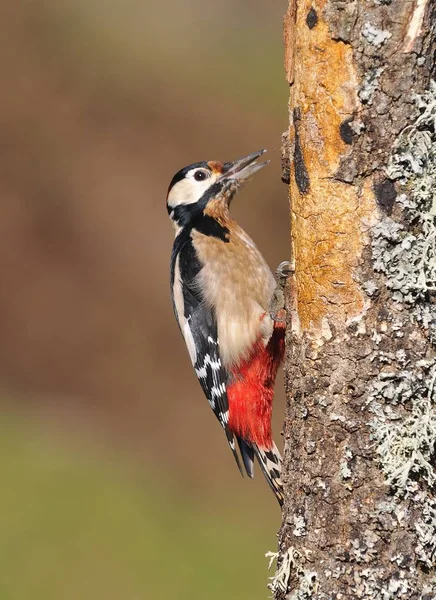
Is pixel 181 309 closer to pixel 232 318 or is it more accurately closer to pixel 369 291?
pixel 232 318

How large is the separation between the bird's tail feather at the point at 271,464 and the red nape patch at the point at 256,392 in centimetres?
3

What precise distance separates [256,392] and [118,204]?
6034 millimetres

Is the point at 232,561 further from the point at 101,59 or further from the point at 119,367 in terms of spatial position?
the point at 101,59

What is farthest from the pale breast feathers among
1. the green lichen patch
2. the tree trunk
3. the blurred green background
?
the blurred green background

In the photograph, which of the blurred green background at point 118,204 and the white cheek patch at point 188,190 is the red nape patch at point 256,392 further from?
the blurred green background at point 118,204

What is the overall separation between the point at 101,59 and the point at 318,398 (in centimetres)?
808

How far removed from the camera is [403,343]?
248 centimetres

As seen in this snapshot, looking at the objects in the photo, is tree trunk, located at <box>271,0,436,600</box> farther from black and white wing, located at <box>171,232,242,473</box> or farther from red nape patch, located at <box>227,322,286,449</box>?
black and white wing, located at <box>171,232,242,473</box>

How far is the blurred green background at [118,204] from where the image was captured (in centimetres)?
894

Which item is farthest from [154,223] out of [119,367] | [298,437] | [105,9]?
[298,437]

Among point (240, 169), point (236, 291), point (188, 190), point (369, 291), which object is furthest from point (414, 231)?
point (188, 190)

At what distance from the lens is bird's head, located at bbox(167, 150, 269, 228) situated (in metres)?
4.36

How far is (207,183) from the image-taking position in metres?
4.41

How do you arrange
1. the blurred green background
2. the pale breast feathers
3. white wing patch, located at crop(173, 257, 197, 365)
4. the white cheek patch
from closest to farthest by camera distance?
the pale breast feathers → white wing patch, located at crop(173, 257, 197, 365) → the white cheek patch → the blurred green background
